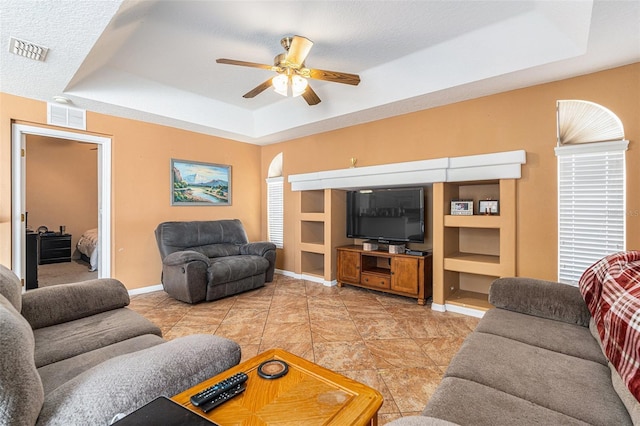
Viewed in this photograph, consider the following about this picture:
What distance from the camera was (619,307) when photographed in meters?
1.34

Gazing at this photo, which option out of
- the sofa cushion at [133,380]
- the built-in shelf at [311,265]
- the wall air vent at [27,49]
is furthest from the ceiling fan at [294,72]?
the built-in shelf at [311,265]

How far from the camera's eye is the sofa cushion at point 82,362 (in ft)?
4.34

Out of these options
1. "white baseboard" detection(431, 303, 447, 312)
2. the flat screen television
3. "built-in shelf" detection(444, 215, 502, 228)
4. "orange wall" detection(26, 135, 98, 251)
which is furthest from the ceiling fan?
"orange wall" detection(26, 135, 98, 251)

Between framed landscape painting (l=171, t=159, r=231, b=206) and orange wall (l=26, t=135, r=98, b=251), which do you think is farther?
orange wall (l=26, t=135, r=98, b=251)

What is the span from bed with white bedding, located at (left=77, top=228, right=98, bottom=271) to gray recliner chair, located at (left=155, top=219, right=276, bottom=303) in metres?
2.08

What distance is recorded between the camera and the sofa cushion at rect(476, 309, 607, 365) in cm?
155

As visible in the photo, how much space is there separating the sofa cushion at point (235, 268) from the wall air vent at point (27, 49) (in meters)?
2.61

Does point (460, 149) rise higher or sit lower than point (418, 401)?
higher

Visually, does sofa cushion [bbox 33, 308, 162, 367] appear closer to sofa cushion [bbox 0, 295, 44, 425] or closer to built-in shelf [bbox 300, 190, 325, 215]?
sofa cushion [bbox 0, 295, 44, 425]

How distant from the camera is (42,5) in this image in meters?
1.96

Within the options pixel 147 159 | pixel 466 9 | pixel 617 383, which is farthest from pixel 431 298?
pixel 147 159

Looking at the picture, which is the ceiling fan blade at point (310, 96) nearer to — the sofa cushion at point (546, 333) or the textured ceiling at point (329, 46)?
the textured ceiling at point (329, 46)

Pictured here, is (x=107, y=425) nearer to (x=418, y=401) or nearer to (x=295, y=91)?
(x=418, y=401)

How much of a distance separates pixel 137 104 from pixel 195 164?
1241 mm
